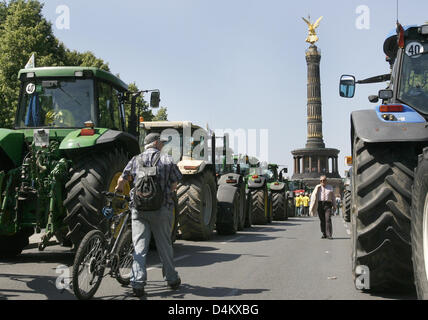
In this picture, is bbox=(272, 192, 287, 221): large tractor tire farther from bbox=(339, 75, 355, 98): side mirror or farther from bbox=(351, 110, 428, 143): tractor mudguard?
bbox=(351, 110, 428, 143): tractor mudguard

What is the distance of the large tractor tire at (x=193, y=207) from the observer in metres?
11.3

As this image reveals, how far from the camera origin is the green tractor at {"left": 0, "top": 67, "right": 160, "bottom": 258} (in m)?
6.91

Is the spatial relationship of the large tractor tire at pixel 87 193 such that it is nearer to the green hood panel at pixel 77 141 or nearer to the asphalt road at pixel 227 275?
the green hood panel at pixel 77 141

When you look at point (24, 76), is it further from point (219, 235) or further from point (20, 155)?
point (219, 235)

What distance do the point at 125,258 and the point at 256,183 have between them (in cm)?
1331

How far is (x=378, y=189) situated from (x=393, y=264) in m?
0.70

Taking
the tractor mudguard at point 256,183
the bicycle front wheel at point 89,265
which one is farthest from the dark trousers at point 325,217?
the bicycle front wheel at point 89,265

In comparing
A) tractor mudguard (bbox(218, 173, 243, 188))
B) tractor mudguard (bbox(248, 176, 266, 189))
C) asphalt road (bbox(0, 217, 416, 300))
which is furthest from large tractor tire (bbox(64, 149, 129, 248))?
tractor mudguard (bbox(248, 176, 266, 189))

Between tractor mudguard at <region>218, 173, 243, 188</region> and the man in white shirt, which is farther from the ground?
tractor mudguard at <region>218, 173, 243, 188</region>

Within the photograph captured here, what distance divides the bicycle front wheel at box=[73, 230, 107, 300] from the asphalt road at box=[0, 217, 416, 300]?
22 cm

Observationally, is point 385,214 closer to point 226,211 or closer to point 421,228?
point 421,228

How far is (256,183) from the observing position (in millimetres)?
19047

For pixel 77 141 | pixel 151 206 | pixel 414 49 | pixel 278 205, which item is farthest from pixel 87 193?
pixel 278 205
